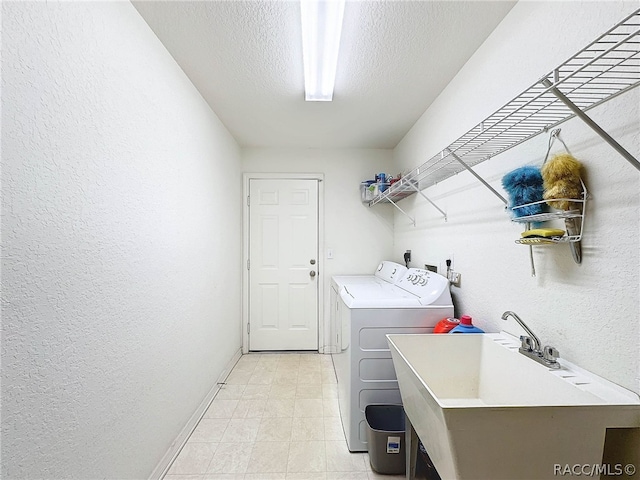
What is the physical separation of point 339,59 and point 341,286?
5.47 feet

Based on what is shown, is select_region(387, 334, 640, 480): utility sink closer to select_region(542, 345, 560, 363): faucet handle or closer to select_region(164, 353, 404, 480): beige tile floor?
select_region(542, 345, 560, 363): faucet handle

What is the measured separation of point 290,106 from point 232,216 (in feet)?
4.25

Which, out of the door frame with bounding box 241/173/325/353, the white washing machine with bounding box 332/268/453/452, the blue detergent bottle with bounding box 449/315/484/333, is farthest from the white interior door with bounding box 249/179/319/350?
the blue detergent bottle with bounding box 449/315/484/333

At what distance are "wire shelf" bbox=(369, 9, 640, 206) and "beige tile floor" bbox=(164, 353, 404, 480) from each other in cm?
182

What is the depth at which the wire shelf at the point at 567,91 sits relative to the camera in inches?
28.0

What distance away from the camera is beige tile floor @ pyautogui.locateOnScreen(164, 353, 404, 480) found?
165 centimetres

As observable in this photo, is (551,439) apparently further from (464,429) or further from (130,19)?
(130,19)

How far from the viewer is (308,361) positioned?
319 cm

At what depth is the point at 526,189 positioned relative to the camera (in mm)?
1134

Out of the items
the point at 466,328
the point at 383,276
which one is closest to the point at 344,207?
the point at 383,276

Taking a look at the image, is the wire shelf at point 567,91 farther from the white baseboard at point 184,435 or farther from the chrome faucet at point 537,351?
the white baseboard at point 184,435

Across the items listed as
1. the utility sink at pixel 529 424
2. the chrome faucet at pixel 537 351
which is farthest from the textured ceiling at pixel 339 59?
the utility sink at pixel 529 424

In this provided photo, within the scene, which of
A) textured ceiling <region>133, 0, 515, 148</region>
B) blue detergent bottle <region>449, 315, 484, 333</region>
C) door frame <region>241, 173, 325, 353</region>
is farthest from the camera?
door frame <region>241, 173, 325, 353</region>

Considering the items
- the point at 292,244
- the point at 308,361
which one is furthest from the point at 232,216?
the point at 308,361
